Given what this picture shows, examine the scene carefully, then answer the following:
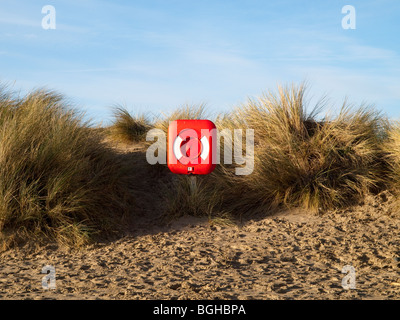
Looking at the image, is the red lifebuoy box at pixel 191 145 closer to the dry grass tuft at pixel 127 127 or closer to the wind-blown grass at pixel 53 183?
the wind-blown grass at pixel 53 183

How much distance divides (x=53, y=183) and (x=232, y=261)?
257cm

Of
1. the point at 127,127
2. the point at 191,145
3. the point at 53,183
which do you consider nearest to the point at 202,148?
the point at 191,145

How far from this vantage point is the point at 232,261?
15.3 ft

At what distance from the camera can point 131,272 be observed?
14.3 feet

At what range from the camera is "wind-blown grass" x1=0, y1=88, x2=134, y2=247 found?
5414 millimetres

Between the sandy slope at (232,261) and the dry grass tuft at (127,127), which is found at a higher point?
the dry grass tuft at (127,127)

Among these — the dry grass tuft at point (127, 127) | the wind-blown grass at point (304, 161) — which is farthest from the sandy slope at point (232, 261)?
the dry grass tuft at point (127, 127)

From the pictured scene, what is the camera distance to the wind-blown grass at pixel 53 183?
5.41 metres

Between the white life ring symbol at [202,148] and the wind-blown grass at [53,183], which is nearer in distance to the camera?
the wind-blown grass at [53,183]

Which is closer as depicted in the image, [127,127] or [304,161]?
[304,161]

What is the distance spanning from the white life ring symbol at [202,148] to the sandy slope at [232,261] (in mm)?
987

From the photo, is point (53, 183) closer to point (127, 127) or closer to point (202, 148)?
point (202, 148)

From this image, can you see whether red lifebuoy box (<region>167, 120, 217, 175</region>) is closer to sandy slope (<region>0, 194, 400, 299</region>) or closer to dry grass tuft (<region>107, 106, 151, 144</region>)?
sandy slope (<region>0, 194, 400, 299</region>)
